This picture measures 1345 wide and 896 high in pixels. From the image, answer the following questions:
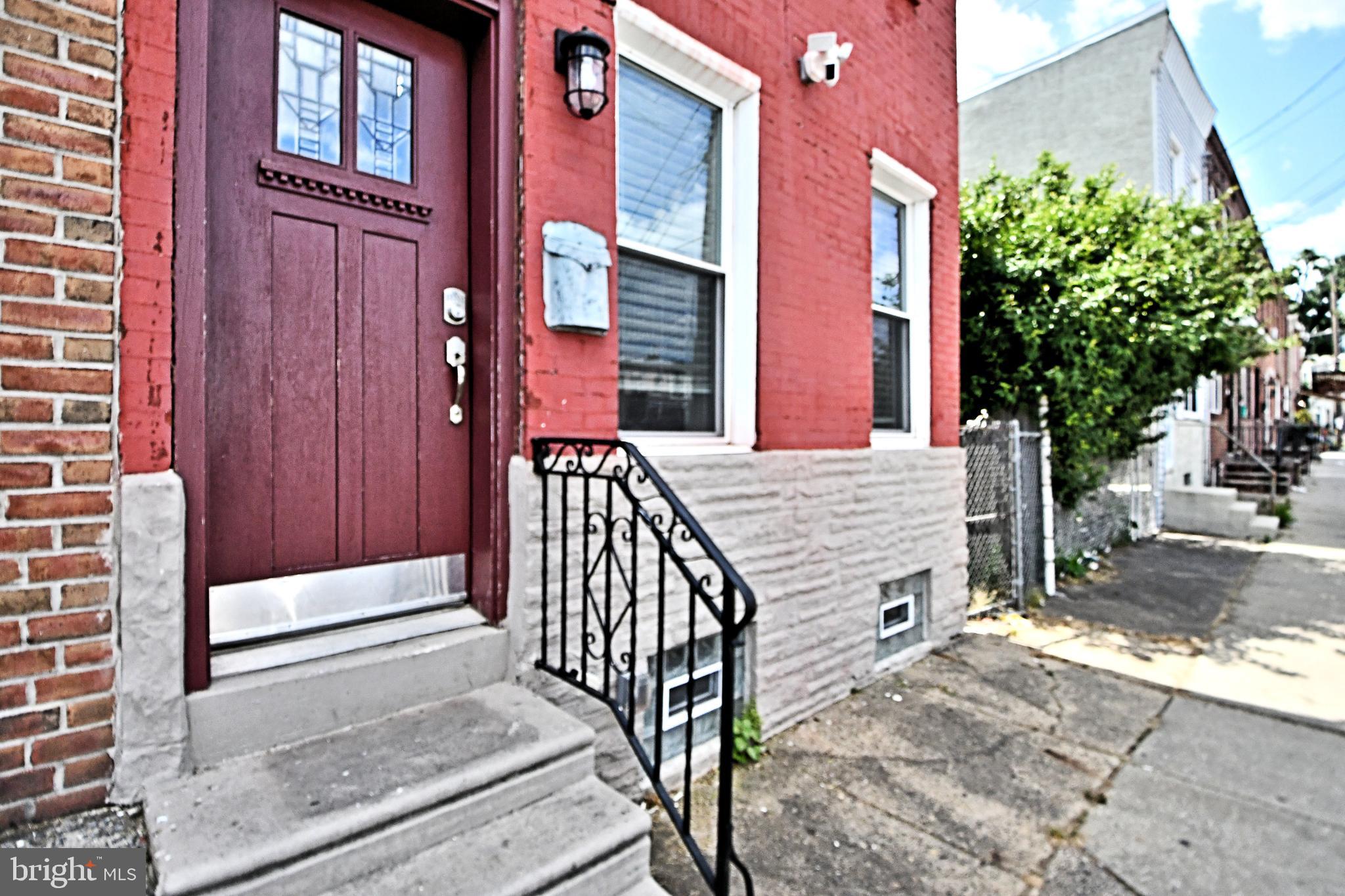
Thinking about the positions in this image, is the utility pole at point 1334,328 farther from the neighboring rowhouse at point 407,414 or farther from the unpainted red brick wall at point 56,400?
the unpainted red brick wall at point 56,400

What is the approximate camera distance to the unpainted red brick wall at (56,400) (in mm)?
1580

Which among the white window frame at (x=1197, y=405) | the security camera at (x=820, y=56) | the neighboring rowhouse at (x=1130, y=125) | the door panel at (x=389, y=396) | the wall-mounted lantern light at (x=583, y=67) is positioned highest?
the neighboring rowhouse at (x=1130, y=125)

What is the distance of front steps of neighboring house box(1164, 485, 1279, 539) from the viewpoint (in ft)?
30.0

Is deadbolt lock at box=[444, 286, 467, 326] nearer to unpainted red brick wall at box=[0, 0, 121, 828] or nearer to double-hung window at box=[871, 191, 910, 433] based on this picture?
unpainted red brick wall at box=[0, 0, 121, 828]

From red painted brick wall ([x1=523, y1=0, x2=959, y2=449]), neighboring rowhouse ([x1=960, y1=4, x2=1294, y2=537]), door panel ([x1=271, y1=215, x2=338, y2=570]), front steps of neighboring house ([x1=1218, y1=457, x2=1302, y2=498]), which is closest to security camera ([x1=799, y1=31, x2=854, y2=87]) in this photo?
red painted brick wall ([x1=523, y1=0, x2=959, y2=449])

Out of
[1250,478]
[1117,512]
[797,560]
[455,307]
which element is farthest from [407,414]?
[1250,478]

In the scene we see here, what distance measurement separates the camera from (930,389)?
4.75 meters

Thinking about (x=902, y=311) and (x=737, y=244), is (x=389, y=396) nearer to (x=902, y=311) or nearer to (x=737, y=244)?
(x=737, y=244)

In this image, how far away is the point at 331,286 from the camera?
218 cm

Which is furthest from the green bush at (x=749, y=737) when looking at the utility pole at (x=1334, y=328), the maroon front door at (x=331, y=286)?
the utility pole at (x=1334, y=328)

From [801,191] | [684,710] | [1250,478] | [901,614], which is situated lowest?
[684,710]

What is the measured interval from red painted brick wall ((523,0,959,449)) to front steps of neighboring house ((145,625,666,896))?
986mm

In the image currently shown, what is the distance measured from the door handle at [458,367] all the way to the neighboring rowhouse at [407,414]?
0.01 m

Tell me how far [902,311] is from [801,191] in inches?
61.4
